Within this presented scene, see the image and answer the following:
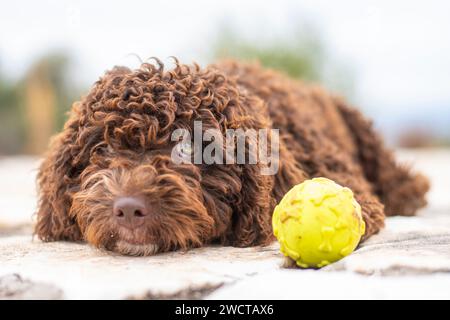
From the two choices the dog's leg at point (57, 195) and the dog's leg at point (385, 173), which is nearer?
the dog's leg at point (57, 195)

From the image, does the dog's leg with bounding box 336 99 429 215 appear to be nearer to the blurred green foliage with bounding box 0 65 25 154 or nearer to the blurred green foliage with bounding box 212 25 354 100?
the blurred green foliage with bounding box 212 25 354 100

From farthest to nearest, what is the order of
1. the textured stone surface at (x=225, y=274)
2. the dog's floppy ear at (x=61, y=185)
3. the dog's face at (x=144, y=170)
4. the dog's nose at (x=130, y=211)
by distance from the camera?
the dog's floppy ear at (x=61, y=185) → the dog's face at (x=144, y=170) → the dog's nose at (x=130, y=211) → the textured stone surface at (x=225, y=274)

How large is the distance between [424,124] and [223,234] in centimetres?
2248

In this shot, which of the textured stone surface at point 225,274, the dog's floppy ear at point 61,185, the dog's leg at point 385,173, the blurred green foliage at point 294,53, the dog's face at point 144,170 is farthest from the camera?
the blurred green foliage at point 294,53

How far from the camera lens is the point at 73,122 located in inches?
181

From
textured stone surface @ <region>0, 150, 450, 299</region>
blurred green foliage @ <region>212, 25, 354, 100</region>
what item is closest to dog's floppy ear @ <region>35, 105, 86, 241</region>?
textured stone surface @ <region>0, 150, 450, 299</region>

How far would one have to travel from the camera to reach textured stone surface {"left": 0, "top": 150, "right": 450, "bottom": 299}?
310 cm

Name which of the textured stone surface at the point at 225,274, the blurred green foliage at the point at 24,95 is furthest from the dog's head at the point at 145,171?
the blurred green foliage at the point at 24,95

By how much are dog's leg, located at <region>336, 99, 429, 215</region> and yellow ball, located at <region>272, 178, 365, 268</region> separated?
3535 millimetres

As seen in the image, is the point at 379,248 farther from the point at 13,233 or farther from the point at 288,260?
the point at 13,233

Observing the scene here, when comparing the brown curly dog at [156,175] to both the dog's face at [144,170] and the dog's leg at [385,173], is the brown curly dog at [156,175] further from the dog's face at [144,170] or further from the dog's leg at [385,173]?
the dog's leg at [385,173]

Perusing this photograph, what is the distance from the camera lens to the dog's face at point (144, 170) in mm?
3881

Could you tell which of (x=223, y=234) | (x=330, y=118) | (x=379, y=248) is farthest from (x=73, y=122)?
(x=330, y=118)
